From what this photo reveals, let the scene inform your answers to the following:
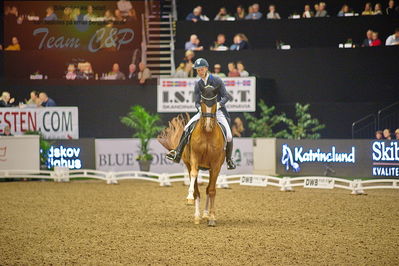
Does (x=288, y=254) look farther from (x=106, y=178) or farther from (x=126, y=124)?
(x=126, y=124)

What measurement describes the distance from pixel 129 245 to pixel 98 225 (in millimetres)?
2132

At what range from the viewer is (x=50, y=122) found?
21.4m

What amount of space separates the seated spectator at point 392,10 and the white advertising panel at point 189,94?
4.49 m

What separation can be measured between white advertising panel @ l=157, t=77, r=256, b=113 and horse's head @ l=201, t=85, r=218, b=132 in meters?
11.2

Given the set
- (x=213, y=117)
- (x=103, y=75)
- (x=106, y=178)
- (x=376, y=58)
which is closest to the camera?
(x=213, y=117)

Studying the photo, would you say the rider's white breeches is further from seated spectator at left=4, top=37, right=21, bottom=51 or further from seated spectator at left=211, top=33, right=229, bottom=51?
seated spectator at left=4, top=37, right=21, bottom=51

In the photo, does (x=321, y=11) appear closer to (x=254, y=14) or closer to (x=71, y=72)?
(x=254, y=14)

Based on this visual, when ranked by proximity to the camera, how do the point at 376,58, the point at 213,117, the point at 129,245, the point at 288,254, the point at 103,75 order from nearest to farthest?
1. the point at 288,254
2. the point at 129,245
3. the point at 213,117
4. the point at 376,58
5. the point at 103,75

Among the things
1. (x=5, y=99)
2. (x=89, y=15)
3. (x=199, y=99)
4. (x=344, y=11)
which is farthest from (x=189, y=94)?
(x=199, y=99)

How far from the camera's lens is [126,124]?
23062 millimetres

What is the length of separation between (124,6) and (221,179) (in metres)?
9.71

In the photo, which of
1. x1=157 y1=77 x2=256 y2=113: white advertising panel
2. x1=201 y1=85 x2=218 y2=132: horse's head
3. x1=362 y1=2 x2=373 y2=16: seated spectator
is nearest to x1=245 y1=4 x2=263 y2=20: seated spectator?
x1=157 y1=77 x2=256 y2=113: white advertising panel

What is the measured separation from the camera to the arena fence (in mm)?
17347

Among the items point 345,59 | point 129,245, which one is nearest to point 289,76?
point 345,59
